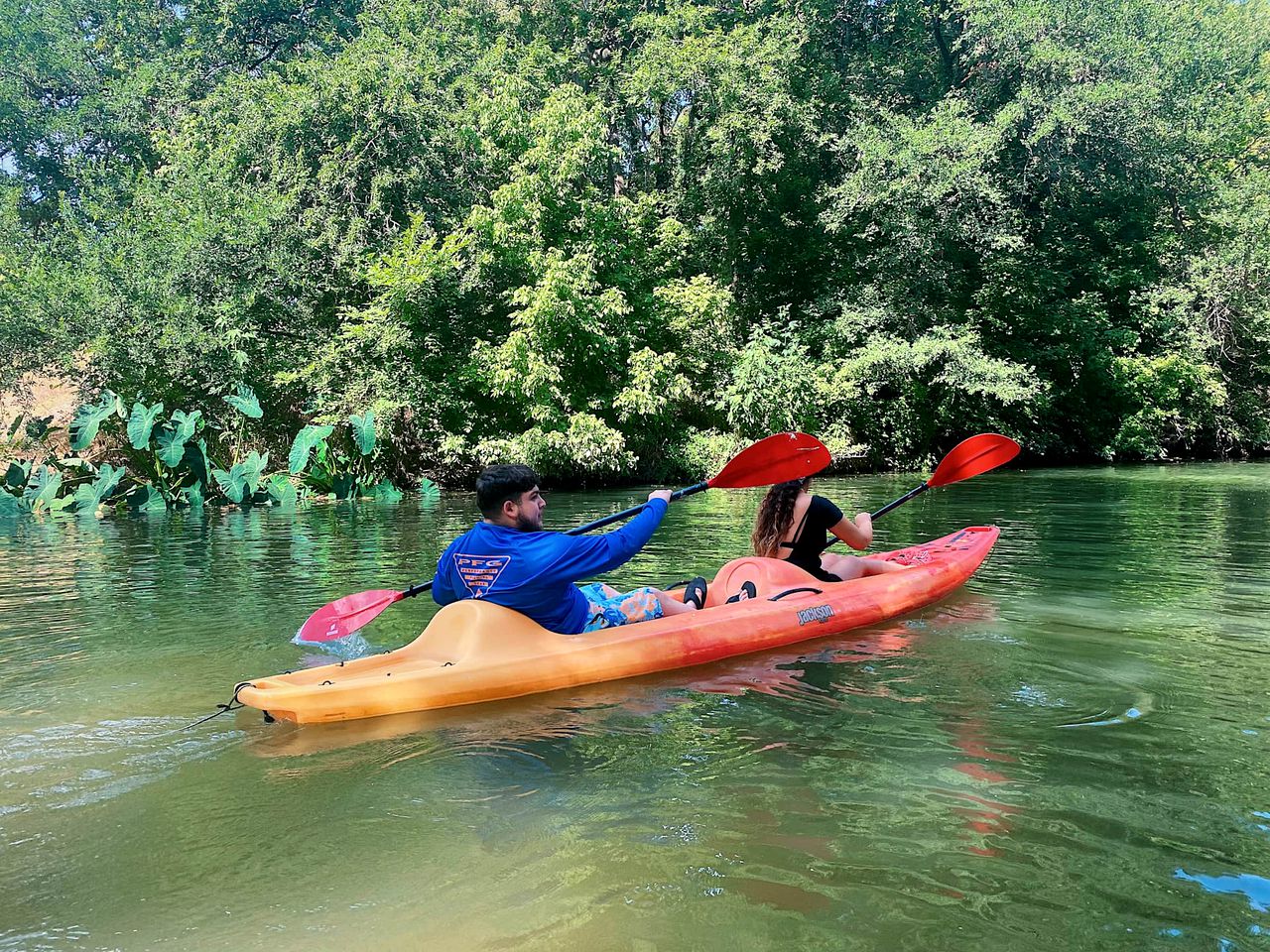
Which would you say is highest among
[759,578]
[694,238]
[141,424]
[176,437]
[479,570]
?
[694,238]

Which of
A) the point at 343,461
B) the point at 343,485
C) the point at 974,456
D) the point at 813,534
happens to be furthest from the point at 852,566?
the point at 343,461

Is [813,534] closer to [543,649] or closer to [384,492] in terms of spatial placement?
[543,649]

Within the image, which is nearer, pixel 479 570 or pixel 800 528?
pixel 479 570

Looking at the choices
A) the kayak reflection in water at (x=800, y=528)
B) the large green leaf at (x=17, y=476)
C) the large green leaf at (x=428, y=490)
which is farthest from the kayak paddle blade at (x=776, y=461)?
the large green leaf at (x=17, y=476)

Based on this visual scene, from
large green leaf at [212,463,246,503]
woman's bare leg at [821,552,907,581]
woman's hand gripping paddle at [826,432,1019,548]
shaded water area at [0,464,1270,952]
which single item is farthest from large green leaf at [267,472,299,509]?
woman's bare leg at [821,552,907,581]

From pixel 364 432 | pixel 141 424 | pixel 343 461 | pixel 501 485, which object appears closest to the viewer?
pixel 501 485

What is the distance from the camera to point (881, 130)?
649 inches

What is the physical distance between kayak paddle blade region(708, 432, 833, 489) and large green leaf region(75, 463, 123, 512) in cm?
978

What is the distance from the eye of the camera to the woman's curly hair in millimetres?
5410

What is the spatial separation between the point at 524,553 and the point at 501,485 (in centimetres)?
29

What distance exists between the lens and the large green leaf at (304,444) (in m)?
13.1

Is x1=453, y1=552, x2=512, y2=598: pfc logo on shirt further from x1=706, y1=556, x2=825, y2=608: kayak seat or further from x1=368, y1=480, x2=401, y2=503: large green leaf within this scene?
x1=368, y1=480, x2=401, y2=503: large green leaf

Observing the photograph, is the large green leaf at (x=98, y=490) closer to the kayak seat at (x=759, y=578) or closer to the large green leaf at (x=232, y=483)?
the large green leaf at (x=232, y=483)

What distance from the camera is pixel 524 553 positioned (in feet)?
13.0
